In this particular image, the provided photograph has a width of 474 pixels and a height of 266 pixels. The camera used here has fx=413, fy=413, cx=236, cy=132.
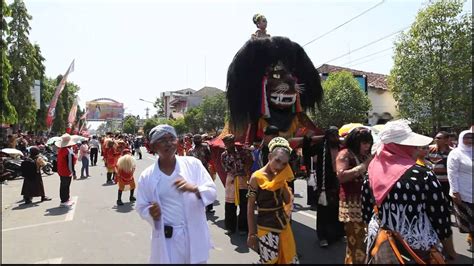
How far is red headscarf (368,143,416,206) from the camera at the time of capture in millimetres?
2992

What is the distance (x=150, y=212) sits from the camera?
307 cm

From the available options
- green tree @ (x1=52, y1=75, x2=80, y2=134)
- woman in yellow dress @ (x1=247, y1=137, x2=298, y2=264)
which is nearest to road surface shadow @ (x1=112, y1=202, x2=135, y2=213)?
woman in yellow dress @ (x1=247, y1=137, x2=298, y2=264)

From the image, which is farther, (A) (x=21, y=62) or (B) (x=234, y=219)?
(A) (x=21, y=62)

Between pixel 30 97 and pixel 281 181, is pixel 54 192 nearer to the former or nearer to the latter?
pixel 281 181

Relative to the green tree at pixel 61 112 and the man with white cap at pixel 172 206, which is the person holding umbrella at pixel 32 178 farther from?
the green tree at pixel 61 112

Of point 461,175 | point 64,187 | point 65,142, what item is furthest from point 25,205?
point 461,175

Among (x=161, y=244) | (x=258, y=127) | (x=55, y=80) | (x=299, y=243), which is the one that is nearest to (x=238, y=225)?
(x=299, y=243)

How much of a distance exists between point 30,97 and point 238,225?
2231 centimetres

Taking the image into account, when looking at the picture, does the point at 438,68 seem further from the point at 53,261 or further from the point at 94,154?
the point at 94,154

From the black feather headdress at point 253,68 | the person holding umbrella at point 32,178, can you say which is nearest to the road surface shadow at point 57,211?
the person holding umbrella at point 32,178

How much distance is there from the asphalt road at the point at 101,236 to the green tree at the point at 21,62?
51.6 feet

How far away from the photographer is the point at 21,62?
82.0ft

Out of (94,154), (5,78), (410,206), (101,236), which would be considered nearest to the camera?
(410,206)

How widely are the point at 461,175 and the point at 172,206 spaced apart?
156 inches
